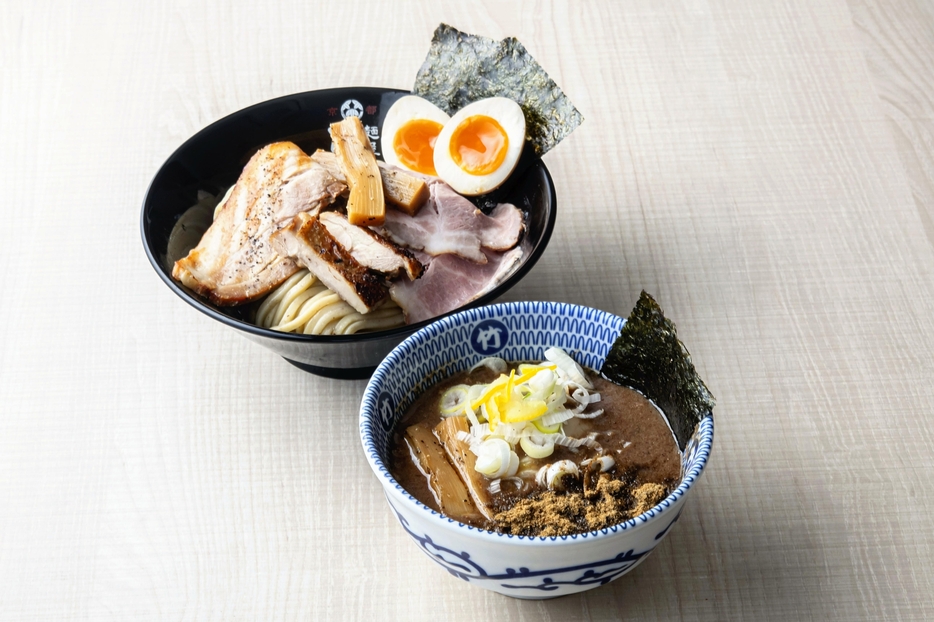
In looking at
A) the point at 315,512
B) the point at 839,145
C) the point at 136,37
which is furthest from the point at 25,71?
the point at 839,145

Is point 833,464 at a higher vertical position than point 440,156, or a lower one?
lower

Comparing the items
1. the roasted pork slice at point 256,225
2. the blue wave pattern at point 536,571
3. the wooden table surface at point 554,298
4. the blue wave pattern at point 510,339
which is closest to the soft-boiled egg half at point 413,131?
the roasted pork slice at point 256,225

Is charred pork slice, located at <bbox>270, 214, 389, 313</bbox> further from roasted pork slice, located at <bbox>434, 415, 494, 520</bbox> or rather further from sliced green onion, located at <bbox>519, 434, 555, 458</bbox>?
sliced green onion, located at <bbox>519, 434, 555, 458</bbox>

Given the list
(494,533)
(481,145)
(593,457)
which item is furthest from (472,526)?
(481,145)

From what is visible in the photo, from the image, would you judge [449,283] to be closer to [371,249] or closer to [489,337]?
[371,249]

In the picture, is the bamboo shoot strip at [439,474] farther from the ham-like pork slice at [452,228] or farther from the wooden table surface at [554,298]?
the ham-like pork slice at [452,228]

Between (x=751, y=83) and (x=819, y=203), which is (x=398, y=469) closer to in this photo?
(x=819, y=203)
